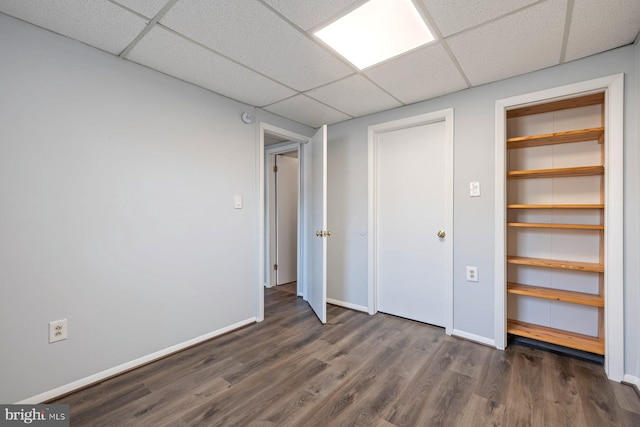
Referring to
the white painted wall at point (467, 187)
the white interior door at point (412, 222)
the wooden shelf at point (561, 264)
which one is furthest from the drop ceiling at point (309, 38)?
the wooden shelf at point (561, 264)

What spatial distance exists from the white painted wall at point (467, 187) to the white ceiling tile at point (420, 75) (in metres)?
0.20

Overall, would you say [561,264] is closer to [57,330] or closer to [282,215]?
[282,215]

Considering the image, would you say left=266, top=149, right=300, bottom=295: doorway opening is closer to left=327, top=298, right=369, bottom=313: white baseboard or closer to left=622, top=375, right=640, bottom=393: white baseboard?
left=327, top=298, right=369, bottom=313: white baseboard

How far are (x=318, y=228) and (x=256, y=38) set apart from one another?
1.87m

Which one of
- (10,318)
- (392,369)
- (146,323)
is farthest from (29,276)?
(392,369)

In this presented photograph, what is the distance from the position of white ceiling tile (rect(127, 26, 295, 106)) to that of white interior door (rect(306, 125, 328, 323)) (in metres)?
0.73

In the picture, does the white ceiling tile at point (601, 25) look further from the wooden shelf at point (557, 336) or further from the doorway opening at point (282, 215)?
the doorway opening at point (282, 215)

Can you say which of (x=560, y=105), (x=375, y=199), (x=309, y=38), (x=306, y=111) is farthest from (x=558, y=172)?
(x=306, y=111)

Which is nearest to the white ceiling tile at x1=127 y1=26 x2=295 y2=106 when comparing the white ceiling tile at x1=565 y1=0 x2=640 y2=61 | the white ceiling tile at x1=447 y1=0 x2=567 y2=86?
the white ceiling tile at x1=447 y1=0 x2=567 y2=86

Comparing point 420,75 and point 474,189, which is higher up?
point 420,75

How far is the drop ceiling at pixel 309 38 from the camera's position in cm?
145

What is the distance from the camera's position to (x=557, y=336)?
214 cm

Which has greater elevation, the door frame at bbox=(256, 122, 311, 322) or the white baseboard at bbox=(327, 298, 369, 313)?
the door frame at bbox=(256, 122, 311, 322)

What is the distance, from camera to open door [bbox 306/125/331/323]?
2.82 metres
